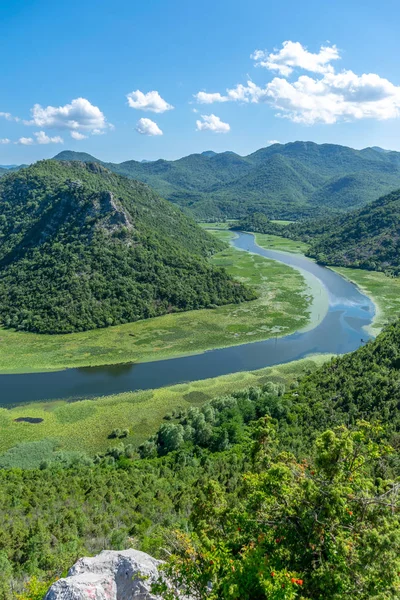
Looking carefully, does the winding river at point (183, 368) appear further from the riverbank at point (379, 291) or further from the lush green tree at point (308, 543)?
the lush green tree at point (308, 543)

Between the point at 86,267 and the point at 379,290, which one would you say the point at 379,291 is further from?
the point at 86,267

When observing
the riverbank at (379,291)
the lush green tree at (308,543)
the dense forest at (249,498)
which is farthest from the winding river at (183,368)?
the lush green tree at (308,543)

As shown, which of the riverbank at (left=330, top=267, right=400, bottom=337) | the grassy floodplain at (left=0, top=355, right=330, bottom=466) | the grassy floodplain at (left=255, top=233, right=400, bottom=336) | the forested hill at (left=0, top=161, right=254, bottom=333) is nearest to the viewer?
the grassy floodplain at (left=0, top=355, right=330, bottom=466)

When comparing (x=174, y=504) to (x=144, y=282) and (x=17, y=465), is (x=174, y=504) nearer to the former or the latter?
(x=17, y=465)

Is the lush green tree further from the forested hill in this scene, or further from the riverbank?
the forested hill

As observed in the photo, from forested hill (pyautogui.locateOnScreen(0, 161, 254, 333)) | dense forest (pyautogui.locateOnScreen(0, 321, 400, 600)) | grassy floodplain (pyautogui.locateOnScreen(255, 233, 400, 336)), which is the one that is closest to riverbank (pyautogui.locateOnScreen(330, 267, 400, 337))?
grassy floodplain (pyautogui.locateOnScreen(255, 233, 400, 336))

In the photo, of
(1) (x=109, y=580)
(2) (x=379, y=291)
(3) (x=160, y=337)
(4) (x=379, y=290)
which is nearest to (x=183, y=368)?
(3) (x=160, y=337)
